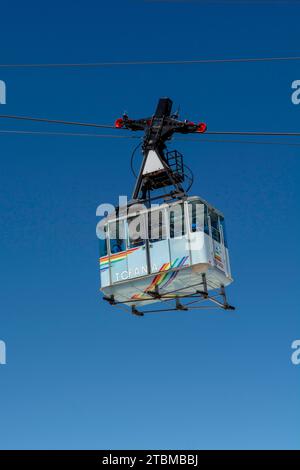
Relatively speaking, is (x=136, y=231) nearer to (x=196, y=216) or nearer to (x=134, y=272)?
(x=134, y=272)

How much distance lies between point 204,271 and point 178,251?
3.86 ft

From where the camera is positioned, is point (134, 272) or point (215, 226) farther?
point (215, 226)

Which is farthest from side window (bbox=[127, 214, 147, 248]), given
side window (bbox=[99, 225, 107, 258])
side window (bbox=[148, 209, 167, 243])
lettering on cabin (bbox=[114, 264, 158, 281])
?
side window (bbox=[99, 225, 107, 258])

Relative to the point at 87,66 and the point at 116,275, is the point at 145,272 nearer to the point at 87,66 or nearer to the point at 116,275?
the point at 116,275

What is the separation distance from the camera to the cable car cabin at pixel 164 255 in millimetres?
46594

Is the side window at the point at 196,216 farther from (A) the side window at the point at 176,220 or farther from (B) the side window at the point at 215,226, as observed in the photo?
(B) the side window at the point at 215,226

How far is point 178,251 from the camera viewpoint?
1836 inches

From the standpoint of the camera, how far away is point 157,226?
155 ft

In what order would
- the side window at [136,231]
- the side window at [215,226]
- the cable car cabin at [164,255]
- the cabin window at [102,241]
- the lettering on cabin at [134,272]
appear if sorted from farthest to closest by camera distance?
the cabin window at [102,241], the side window at [215,226], the side window at [136,231], the lettering on cabin at [134,272], the cable car cabin at [164,255]

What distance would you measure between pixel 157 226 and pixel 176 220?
28.7 inches

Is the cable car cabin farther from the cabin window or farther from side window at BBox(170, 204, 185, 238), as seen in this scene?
the cabin window

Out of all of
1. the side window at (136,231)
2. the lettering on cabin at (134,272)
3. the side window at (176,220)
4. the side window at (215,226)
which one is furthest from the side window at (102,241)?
the side window at (215,226)

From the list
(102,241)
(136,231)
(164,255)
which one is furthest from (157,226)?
(102,241)
